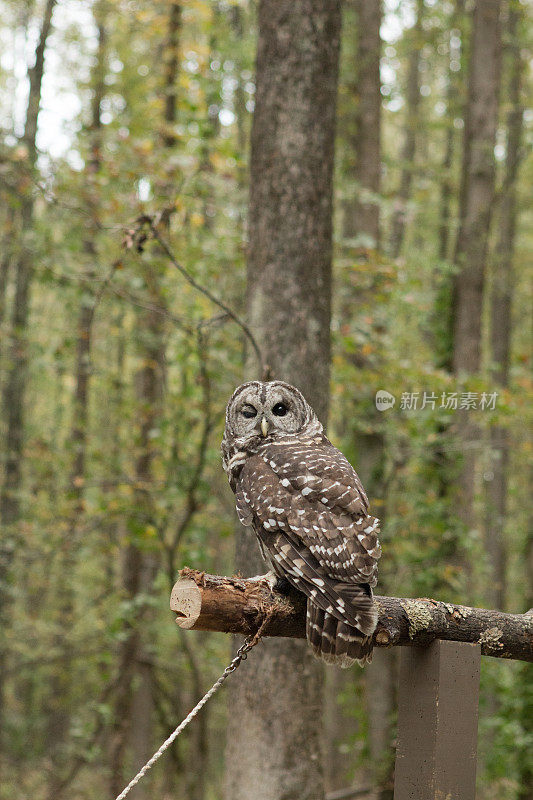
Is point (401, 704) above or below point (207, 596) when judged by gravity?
below

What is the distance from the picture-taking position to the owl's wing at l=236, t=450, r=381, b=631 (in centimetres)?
277

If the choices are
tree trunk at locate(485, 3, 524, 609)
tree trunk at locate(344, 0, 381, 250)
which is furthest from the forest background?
tree trunk at locate(485, 3, 524, 609)

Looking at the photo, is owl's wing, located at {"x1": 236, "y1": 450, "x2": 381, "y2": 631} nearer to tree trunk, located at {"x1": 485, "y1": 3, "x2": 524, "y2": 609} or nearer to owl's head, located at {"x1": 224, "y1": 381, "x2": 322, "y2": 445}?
owl's head, located at {"x1": 224, "y1": 381, "x2": 322, "y2": 445}

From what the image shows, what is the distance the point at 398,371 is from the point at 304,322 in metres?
2.88

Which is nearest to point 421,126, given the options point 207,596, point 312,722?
point 312,722

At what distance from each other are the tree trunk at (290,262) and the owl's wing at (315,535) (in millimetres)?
1354

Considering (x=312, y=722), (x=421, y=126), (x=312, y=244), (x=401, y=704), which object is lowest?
(x=312, y=722)

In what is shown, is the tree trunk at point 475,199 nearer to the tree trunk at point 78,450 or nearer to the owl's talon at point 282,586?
the tree trunk at point 78,450

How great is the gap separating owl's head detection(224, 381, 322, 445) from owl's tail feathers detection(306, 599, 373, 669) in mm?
868

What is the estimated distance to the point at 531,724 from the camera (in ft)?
28.5

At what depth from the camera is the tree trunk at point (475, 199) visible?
869 centimetres

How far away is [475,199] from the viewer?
9.09 meters

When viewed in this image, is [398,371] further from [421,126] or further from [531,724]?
[421,126]

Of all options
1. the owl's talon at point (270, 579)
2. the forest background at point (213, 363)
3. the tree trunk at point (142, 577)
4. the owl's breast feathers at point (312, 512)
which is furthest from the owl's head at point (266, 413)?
the tree trunk at point (142, 577)
